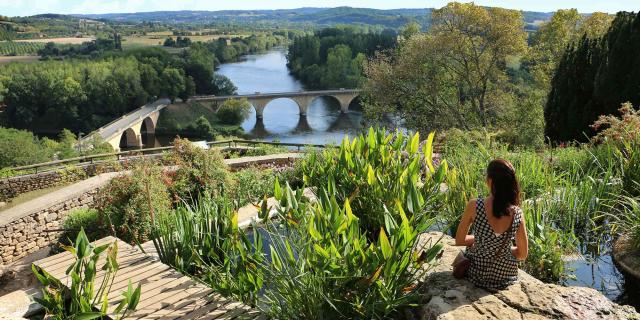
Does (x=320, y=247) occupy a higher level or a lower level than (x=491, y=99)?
higher

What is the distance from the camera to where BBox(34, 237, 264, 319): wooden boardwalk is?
3439mm

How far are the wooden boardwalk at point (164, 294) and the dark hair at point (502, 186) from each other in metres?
1.60

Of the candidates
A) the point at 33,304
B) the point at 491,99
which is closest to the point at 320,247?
the point at 33,304

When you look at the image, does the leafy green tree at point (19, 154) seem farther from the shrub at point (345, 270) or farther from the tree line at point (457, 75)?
the shrub at point (345, 270)

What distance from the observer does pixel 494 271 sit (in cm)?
306

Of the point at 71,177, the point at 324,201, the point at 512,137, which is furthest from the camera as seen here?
the point at 512,137

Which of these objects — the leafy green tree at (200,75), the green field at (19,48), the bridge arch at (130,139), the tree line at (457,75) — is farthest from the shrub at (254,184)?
the green field at (19,48)

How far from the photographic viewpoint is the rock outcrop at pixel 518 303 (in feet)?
8.97

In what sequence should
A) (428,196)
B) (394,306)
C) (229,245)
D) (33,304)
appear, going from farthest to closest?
1. (428,196)
2. (33,304)
3. (229,245)
4. (394,306)

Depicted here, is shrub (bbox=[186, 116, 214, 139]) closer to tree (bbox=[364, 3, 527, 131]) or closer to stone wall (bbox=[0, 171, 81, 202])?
tree (bbox=[364, 3, 527, 131])

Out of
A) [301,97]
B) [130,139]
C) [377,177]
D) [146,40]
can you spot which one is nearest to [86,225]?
[377,177]

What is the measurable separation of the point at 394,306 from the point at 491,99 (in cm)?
1789

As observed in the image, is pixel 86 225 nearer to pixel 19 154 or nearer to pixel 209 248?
pixel 209 248

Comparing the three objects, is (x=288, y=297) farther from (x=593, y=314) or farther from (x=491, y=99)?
(x=491, y=99)
